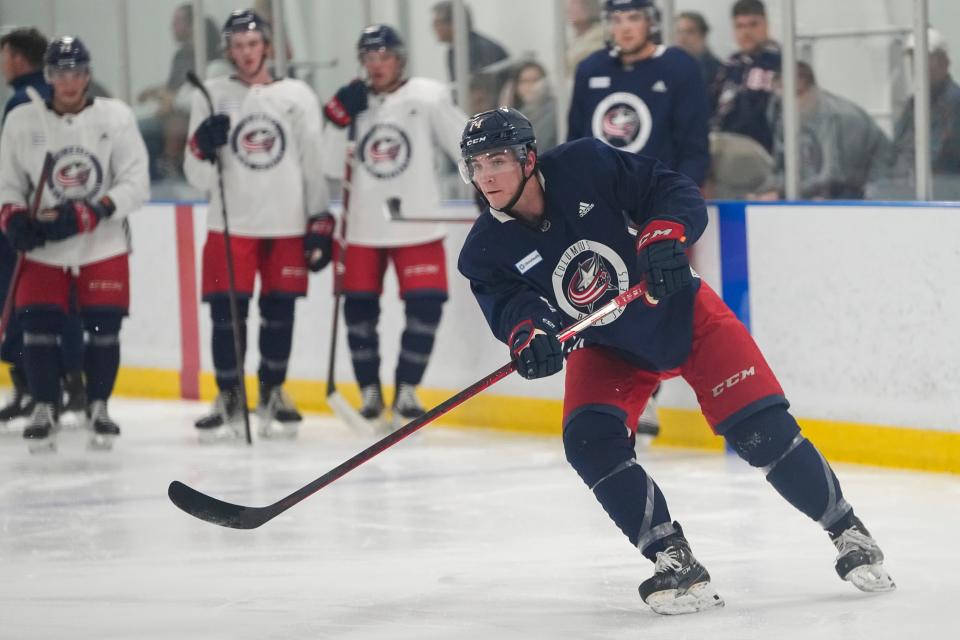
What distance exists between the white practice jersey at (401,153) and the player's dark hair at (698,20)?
31.9 inches

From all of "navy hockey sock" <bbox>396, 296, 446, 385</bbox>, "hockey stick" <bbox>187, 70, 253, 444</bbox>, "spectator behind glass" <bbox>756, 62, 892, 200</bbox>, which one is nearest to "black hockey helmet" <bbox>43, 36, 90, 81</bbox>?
"hockey stick" <bbox>187, 70, 253, 444</bbox>

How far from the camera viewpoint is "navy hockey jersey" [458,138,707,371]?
126 inches

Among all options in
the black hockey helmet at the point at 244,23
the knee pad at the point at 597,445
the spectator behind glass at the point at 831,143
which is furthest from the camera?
the black hockey helmet at the point at 244,23

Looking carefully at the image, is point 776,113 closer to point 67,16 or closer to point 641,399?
point 641,399

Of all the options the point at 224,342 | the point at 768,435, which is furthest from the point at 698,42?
the point at 768,435

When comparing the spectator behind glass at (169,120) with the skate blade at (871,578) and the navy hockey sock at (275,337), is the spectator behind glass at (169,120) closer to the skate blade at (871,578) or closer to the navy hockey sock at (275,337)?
the navy hockey sock at (275,337)

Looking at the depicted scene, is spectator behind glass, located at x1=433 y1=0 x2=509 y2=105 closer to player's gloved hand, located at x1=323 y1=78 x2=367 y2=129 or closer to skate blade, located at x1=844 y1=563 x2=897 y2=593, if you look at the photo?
player's gloved hand, located at x1=323 y1=78 x2=367 y2=129

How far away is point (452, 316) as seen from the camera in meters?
6.03

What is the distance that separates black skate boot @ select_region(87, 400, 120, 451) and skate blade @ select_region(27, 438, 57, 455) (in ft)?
0.42

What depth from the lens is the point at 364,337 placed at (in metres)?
5.73

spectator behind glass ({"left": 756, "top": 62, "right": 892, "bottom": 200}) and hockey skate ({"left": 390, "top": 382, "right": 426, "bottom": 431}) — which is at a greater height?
spectator behind glass ({"left": 756, "top": 62, "right": 892, "bottom": 200})

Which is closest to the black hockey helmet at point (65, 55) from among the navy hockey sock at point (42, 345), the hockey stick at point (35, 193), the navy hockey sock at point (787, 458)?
the hockey stick at point (35, 193)

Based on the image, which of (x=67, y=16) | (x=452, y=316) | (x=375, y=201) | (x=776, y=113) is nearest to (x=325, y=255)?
(x=375, y=201)

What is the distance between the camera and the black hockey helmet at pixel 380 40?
18.1ft
